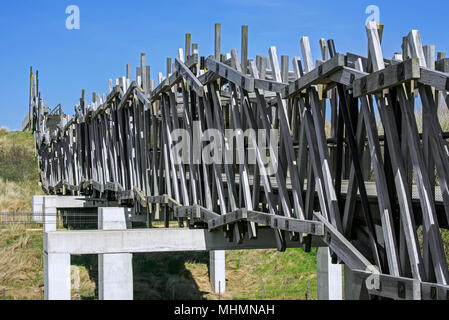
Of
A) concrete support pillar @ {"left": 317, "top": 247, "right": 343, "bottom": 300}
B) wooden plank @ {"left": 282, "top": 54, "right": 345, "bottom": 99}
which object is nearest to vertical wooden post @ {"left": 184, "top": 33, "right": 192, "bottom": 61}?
wooden plank @ {"left": 282, "top": 54, "right": 345, "bottom": 99}

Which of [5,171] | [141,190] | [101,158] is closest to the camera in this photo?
[141,190]

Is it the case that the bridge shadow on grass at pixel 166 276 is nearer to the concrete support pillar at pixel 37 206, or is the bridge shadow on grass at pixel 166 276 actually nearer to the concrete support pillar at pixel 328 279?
the concrete support pillar at pixel 37 206

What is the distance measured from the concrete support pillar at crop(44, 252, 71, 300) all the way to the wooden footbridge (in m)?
2.87

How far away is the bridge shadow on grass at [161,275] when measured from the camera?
2386cm

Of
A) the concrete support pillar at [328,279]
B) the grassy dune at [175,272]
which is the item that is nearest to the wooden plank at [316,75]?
the concrete support pillar at [328,279]

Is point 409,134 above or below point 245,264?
above

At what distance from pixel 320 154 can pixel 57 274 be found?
23.4 feet

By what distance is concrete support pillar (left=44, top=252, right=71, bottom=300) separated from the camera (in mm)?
13453

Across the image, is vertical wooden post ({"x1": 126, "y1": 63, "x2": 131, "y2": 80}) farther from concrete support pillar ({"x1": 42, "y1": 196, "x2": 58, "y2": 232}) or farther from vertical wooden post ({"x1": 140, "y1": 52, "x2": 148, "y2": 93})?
concrete support pillar ({"x1": 42, "y1": 196, "x2": 58, "y2": 232})
